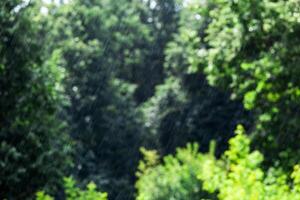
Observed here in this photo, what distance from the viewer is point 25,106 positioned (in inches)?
576

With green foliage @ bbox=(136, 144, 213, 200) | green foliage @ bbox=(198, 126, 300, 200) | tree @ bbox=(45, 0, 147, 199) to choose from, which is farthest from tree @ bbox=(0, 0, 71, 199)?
tree @ bbox=(45, 0, 147, 199)

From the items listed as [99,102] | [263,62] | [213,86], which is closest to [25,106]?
[213,86]

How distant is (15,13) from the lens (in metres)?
14.8

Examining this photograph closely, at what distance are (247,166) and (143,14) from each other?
40.4 metres

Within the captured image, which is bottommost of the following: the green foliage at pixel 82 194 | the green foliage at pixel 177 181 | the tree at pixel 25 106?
the green foliage at pixel 82 194

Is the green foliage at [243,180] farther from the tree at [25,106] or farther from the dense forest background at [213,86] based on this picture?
the tree at [25,106]

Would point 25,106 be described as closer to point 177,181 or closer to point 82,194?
point 177,181

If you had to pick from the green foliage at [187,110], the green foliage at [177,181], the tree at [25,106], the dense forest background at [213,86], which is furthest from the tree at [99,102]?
the tree at [25,106]

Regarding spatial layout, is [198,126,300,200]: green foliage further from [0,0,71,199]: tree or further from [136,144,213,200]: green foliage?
[0,0,71,199]: tree

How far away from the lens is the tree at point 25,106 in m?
14.5

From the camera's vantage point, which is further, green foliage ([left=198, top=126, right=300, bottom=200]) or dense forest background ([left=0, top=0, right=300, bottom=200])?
dense forest background ([left=0, top=0, right=300, bottom=200])

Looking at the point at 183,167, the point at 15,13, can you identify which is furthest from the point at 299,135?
the point at 15,13

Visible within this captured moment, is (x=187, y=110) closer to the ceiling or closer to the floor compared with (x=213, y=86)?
closer to the ceiling

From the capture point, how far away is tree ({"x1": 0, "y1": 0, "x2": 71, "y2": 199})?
572 inches
